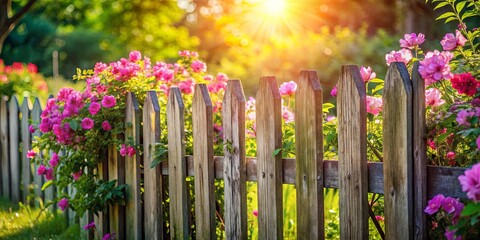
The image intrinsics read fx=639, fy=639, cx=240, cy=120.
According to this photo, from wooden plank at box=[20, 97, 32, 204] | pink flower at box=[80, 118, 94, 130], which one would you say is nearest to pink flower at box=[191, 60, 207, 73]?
pink flower at box=[80, 118, 94, 130]

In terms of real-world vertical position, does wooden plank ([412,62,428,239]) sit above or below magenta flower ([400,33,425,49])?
below

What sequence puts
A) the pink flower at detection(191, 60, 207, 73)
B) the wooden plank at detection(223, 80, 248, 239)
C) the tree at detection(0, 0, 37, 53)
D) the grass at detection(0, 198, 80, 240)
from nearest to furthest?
the wooden plank at detection(223, 80, 248, 239) → the pink flower at detection(191, 60, 207, 73) → the grass at detection(0, 198, 80, 240) → the tree at detection(0, 0, 37, 53)

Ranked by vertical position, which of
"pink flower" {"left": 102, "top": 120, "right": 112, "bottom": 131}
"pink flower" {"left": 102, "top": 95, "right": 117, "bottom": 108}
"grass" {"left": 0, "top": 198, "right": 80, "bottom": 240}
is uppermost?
"pink flower" {"left": 102, "top": 95, "right": 117, "bottom": 108}

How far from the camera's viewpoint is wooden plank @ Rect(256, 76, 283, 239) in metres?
3.16

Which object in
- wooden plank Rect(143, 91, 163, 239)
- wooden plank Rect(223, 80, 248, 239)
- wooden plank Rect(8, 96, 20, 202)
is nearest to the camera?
wooden plank Rect(223, 80, 248, 239)

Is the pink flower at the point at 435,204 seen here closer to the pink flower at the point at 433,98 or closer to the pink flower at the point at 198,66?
the pink flower at the point at 433,98

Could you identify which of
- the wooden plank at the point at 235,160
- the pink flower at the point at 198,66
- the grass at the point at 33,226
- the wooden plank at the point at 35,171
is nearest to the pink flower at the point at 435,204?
the wooden plank at the point at 235,160

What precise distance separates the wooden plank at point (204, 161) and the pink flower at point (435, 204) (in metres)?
1.42

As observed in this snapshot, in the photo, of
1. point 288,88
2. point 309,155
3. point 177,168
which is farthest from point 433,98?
point 177,168

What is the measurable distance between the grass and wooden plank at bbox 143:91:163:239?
1038 millimetres

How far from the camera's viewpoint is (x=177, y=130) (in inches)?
148

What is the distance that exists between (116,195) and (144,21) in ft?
45.2

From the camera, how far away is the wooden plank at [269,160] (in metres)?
3.16

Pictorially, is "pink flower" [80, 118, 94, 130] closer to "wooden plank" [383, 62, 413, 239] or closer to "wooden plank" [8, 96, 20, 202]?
"wooden plank" [383, 62, 413, 239]
